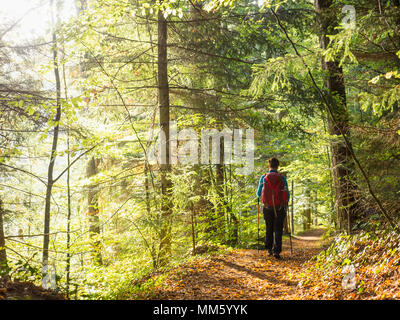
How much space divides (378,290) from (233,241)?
635cm

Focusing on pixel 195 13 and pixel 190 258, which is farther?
pixel 195 13

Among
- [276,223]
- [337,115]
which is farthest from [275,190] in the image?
[337,115]

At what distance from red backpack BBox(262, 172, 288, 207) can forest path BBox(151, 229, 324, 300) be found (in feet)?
4.39

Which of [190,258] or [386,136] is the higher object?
[386,136]

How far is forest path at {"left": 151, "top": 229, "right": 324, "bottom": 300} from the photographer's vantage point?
464cm

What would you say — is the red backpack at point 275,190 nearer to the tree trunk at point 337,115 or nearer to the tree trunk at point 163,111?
the tree trunk at point 337,115

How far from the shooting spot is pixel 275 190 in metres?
6.50

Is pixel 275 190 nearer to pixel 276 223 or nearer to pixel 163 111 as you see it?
pixel 276 223

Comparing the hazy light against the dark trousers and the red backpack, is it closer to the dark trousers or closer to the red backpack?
the red backpack

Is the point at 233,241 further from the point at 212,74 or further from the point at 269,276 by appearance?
the point at 212,74

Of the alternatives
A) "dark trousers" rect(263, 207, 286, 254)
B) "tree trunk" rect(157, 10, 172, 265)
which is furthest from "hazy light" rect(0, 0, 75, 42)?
"dark trousers" rect(263, 207, 286, 254)

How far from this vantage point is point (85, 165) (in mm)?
12352

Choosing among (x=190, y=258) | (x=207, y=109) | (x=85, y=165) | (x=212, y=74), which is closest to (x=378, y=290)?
(x=190, y=258)

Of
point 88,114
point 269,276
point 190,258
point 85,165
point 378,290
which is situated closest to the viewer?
point 378,290
